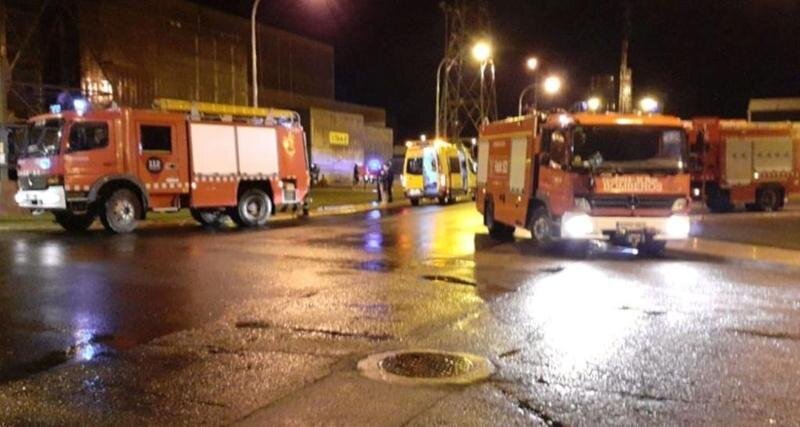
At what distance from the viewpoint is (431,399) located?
606cm

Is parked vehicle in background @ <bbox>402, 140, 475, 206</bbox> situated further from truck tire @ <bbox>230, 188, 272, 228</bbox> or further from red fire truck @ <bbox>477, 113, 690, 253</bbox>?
red fire truck @ <bbox>477, 113, 690, 253</bbox>

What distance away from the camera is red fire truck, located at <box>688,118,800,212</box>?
28.3 m

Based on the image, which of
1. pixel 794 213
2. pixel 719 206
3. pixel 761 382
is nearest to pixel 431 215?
pixel 719 206

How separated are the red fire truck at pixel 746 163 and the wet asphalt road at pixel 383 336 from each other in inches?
571

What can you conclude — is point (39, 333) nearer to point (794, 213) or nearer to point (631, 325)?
point (631, 325)

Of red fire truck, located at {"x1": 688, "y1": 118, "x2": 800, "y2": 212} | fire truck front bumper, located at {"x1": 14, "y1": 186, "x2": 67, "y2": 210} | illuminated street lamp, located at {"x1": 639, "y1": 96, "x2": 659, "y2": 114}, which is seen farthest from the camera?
red fire truck, located at {"x1": 688, "y1": 118, "x2": 800, "y2": 212}

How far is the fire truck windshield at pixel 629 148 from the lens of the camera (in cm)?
1466

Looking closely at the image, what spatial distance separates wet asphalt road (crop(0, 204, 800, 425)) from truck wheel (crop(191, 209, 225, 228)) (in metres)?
7.60

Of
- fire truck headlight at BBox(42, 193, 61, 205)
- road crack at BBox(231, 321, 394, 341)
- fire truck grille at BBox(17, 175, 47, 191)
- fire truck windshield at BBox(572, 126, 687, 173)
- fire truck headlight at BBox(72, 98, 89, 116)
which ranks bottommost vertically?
road crack at BBox(231, 321, 394, 341)

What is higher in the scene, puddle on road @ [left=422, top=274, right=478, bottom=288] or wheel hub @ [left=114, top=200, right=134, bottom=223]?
wheel hub @ [left=114, top=200, right=134, bottom=223]

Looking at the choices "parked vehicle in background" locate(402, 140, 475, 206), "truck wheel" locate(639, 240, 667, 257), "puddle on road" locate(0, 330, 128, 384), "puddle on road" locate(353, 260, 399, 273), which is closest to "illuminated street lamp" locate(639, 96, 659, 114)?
"truck wheel" locate(639, 240, 667, 257)

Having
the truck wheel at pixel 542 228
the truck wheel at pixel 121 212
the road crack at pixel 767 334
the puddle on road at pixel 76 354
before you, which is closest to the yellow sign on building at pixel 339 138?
the truck wheel at pixel 121 212

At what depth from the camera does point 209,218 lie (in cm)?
2325

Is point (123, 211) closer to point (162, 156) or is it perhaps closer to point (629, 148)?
point (162, 156)
